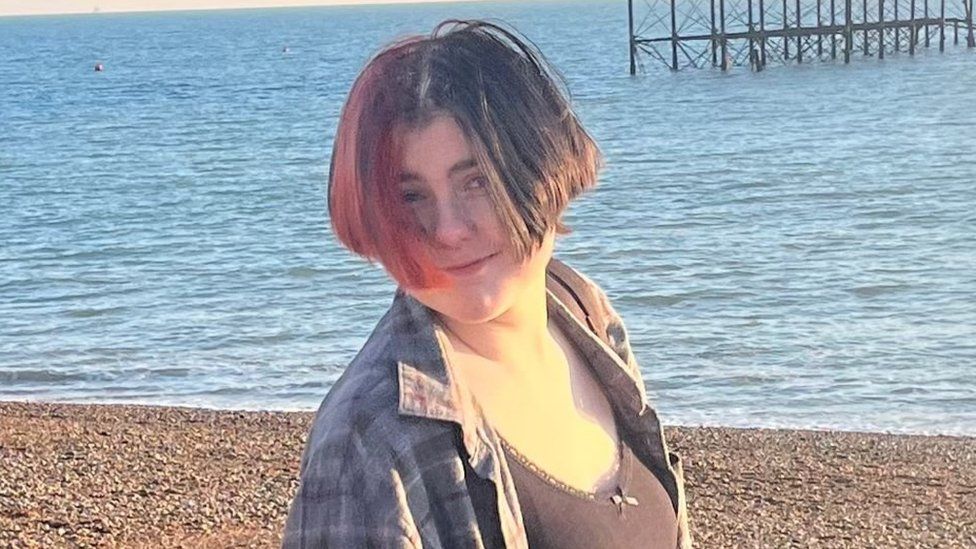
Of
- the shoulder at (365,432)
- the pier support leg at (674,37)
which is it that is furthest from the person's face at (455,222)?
the pier support leg at (674,37)

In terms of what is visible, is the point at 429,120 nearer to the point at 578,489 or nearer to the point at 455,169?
the point at 455,169

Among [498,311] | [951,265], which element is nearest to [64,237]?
[951,265]

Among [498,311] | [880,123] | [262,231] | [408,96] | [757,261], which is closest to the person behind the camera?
[408,96]

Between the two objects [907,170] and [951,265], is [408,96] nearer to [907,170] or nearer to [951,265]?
[951,265]

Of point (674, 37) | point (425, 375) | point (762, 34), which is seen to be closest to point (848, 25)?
point (762, 34)

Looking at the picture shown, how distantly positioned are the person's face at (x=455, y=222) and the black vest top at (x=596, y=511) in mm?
176

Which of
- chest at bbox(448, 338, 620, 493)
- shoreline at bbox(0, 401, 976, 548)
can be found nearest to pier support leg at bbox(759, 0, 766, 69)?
shoreline at bbox(0, 401, 976, 548)

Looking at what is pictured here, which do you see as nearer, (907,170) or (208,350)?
(208,350)

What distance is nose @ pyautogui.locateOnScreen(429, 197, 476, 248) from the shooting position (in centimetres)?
175

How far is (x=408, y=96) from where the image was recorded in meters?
1.71

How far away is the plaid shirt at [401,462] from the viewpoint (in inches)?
62.6

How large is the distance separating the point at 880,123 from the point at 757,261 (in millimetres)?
19537

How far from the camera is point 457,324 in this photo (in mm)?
1838

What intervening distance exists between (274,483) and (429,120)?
22.3 feet
